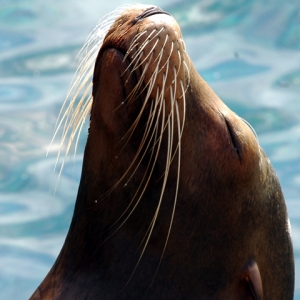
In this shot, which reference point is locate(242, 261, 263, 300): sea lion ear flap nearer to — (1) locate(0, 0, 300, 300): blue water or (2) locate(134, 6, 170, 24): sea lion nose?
(2) locate(134, 6, 170, 24): sea lion nose

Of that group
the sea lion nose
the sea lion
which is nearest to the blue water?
the sea lion

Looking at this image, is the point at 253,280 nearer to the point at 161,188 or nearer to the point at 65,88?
the point at 161,188

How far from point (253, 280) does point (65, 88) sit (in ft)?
15.9

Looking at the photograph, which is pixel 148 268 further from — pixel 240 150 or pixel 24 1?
pixel 24 1

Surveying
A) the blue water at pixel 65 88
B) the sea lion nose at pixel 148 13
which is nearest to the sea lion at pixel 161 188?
the sea lion nose at pixel 148 13

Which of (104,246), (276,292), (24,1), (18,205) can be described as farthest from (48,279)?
(24,1)

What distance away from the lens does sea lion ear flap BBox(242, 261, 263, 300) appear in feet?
13.1

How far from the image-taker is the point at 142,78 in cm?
357

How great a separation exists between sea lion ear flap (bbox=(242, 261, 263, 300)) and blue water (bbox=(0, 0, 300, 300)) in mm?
2497

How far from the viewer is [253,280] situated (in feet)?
13.1

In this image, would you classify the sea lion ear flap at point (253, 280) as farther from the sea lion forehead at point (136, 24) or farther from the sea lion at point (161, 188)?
the sea lion forehead at point (136, 24)

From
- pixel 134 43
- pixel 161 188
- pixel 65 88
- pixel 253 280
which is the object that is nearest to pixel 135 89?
pixel 134 43

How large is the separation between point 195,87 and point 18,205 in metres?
3.53

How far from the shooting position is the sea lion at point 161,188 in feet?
11.9
